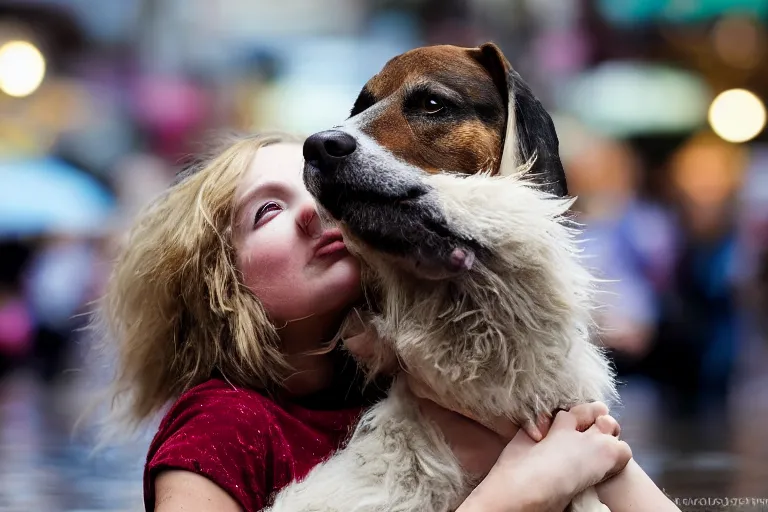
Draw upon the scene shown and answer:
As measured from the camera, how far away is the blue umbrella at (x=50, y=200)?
338 inches

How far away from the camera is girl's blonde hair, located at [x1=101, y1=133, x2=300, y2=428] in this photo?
82.4 inches

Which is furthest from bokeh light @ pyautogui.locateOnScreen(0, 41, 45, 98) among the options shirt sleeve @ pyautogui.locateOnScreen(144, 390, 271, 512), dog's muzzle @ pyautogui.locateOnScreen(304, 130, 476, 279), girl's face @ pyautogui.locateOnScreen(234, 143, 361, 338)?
dog's muzzle @ pyautogui.locateOnScreen(304, 130, 476, 279)

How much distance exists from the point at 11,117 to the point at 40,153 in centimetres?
68

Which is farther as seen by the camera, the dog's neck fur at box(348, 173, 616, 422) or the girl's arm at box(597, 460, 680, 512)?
the girl's arm at box(597, 460, 680, 512)

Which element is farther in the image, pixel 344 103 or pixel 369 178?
pixel 344 103

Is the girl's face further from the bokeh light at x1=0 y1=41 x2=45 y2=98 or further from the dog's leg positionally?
the bokeh light at x1=0 y1=41 x2=45 y2=98

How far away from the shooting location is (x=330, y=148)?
174cm

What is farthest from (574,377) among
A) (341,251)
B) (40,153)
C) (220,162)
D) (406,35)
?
(406,35)

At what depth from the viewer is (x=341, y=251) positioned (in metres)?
2.04

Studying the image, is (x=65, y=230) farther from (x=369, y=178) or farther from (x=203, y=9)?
(x=369, y=178)

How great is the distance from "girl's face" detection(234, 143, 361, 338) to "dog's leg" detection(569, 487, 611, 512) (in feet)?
1.89

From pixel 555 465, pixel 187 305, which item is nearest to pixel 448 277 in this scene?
pixel 555 465

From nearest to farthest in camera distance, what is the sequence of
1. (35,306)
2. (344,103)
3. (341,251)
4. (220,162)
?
(341,251), (220,162), (35,306), (344,103)

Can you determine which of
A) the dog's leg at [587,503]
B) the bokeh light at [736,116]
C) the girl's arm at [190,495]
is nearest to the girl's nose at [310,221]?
the girl's arm at [190,495]
